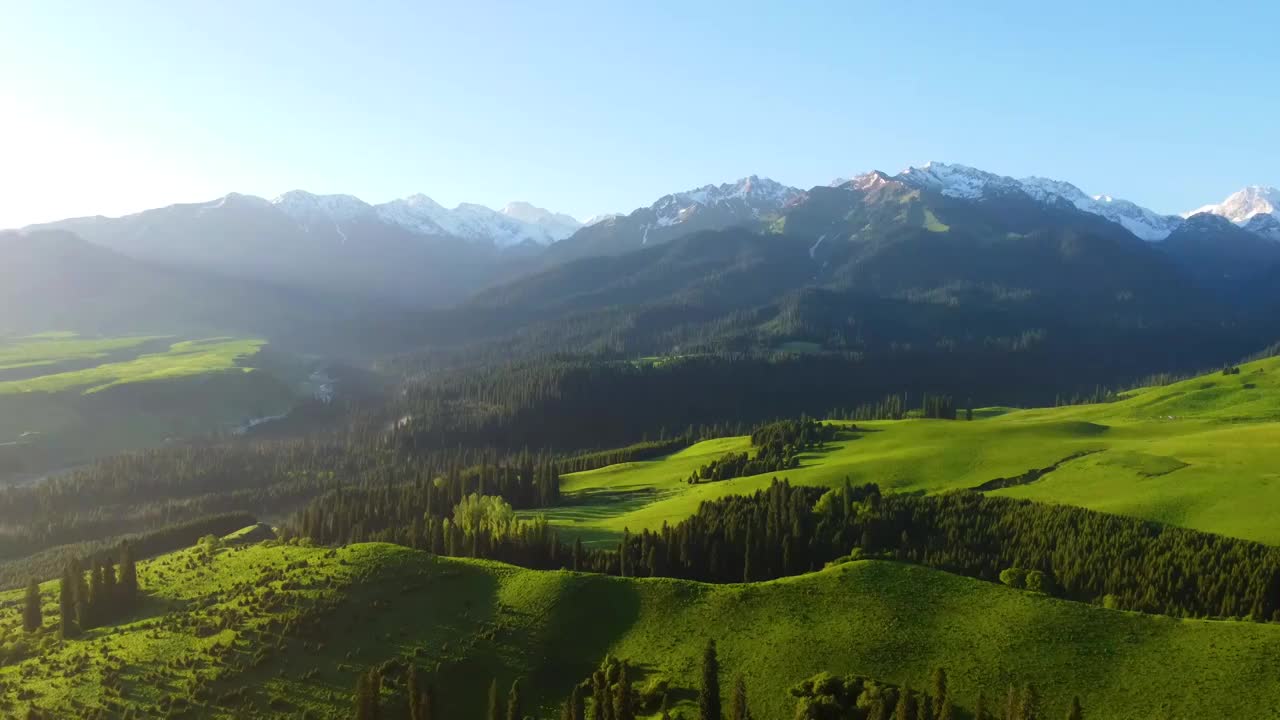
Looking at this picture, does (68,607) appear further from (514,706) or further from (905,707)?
(905,707)

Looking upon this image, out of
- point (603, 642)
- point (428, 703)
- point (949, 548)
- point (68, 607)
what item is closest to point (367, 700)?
point (428, 703)

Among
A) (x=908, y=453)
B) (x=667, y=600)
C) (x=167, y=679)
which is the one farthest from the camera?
(x=908, y=453)


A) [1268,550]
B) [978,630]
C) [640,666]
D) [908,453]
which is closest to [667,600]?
[640,666]

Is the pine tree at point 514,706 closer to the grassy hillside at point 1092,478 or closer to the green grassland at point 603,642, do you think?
the green grassland at point 603,642

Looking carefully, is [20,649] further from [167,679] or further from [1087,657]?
[1087,657]

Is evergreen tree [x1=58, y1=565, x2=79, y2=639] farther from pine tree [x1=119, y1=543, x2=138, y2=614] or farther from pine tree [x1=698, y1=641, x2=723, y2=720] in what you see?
pine tree [x1=698, y1=641, x2=723, y2=720]

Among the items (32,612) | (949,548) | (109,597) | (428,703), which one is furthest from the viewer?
(949,548)
